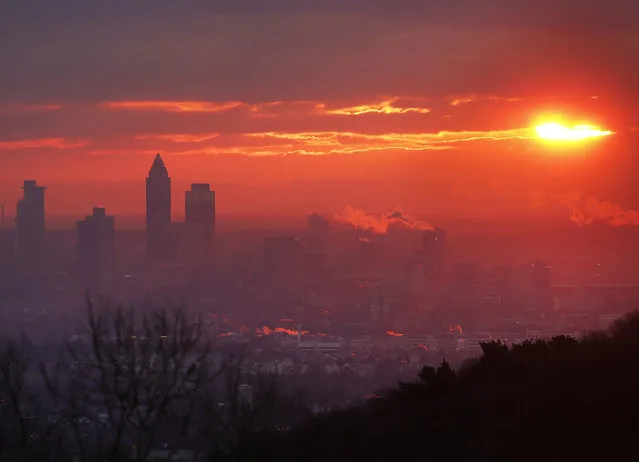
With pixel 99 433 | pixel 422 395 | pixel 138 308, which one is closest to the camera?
pixel 422 395

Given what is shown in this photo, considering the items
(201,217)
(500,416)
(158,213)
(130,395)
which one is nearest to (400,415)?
(500,416)

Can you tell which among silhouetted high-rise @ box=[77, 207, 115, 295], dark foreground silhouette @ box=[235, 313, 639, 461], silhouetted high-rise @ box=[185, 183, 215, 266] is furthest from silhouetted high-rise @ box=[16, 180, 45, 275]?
dark foreground silhouette @ box=[235, 313, 639, 461]

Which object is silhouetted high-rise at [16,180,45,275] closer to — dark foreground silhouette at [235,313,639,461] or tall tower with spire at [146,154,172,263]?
tall tower with spire at [146,154,172,263]

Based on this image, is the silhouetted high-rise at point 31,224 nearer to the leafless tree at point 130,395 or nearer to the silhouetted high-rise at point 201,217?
the silhouetted high-rise at point 201,217

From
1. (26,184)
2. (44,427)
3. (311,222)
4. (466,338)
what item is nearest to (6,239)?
(26,184)

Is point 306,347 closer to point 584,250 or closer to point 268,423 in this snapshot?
point 584,250

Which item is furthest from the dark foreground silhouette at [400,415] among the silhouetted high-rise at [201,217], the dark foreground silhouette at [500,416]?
the silhouetted high-rise at [201,217]

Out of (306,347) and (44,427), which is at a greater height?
(44,427)

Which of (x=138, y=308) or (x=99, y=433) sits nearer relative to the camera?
(x=99, y=433)
